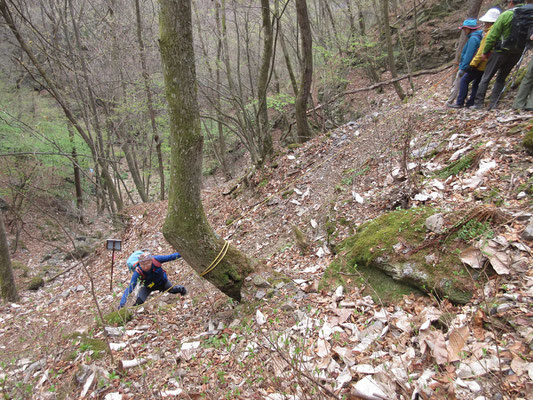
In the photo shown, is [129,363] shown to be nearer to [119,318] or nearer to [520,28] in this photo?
[119,318]

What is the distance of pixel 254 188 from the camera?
26.7 ft

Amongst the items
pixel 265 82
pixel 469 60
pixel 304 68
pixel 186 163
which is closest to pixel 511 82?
pixel 469 60

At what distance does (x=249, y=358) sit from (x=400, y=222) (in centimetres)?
225

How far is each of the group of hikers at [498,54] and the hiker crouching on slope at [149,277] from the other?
6585 millimetres

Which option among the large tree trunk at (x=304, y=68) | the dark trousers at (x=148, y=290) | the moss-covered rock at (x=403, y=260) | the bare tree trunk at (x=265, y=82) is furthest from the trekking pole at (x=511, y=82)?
the dark trousers at (x=148, y=290)

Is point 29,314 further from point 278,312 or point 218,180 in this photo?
point 218,180

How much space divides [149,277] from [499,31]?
7.73 m

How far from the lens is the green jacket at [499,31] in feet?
16.4

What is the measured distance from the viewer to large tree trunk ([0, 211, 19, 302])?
732 centimetres

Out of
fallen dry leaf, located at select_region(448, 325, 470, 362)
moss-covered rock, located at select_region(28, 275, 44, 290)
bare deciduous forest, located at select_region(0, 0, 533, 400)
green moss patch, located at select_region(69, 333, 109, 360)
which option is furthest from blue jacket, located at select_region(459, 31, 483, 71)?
moss-covered rock, located at select_region(28, 275, 44, 290)

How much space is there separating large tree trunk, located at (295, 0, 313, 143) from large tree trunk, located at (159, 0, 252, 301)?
5.32 metres

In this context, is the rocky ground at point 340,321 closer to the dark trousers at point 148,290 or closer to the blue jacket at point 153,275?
the dark trousers at point 148,290

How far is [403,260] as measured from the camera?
3020 mm

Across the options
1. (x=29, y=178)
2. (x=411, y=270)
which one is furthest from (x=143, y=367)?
(x=29, y=178)
